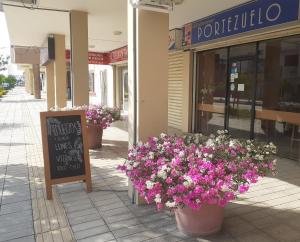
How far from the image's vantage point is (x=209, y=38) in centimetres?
652

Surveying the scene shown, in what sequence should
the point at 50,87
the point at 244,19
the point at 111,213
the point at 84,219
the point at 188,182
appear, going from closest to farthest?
the point at 188,182 < the point at 84,219 < the point at 111,213 < the point at 244,19 < the point at 50,87

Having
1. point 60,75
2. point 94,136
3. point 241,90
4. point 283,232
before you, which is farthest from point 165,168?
point 60,75

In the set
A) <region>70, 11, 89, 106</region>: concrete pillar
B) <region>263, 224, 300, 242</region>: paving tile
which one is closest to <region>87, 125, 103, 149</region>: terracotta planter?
<region>70, 11, 89, 106</region>: concrete pillar

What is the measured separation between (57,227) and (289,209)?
249 centimetres

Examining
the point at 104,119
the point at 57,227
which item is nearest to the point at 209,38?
the point at 104,119

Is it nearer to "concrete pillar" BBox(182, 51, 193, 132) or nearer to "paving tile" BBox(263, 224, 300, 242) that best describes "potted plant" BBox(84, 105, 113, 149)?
"concrete pillar" BBox(182, 51, 193, 132)

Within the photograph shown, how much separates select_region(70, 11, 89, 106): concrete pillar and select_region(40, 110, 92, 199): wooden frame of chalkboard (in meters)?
2.70

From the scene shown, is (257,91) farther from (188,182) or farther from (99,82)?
(99,82)

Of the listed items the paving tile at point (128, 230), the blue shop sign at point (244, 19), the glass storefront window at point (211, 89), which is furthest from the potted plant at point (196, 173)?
the glass storefront window at point (211, 89)

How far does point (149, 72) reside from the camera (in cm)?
328

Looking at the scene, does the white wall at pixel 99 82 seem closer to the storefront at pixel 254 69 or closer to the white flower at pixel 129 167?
the storefront at pixel 254 69

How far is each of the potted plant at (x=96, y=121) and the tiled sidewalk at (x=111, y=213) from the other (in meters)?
1.25

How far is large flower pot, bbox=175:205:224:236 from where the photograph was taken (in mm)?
2641

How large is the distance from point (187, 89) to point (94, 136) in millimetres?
3085
